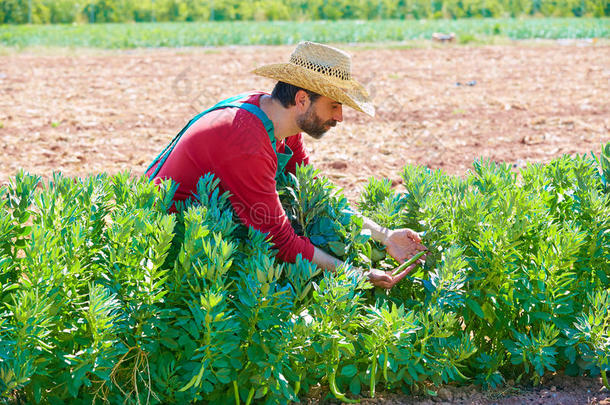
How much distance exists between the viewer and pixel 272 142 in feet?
11.3

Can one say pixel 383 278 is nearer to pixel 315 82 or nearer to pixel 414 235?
pixel 414 235

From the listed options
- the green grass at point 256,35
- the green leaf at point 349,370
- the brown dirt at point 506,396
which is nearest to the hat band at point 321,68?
the green leaf at point 349,370

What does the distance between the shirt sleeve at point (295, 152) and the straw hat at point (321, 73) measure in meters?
0.47

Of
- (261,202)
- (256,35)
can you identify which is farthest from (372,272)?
(256,35)

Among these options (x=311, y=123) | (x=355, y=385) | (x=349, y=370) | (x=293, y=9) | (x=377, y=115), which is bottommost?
(x=355, y=385)

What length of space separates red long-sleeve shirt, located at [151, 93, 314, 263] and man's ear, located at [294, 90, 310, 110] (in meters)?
0.24

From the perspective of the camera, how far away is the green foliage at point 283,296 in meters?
2.58

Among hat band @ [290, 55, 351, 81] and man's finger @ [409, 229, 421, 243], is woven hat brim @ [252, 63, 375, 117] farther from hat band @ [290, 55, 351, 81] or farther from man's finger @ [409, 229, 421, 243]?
man's finger @ [409, 229, 421, 243]

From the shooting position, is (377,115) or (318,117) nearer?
(318,117)

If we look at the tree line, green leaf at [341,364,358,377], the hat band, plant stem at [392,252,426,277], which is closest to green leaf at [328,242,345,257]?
plant stem at [392,252,426,277]

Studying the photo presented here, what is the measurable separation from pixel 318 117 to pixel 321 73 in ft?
0.75

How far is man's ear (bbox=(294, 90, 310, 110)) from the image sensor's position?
3.40m

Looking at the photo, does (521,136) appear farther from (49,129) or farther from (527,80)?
(49,129)

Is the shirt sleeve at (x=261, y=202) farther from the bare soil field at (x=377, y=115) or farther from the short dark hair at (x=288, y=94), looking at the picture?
the bare soil field at (x=377, y=115)
